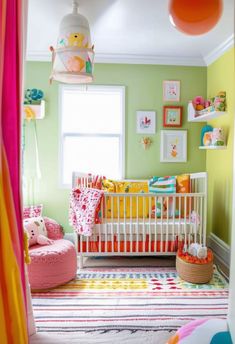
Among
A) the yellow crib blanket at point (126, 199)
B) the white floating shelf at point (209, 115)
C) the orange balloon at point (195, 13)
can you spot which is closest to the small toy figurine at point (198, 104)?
the white floating shelf at point (209, 115)

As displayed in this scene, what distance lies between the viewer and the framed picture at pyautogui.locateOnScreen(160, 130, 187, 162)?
3.57 m

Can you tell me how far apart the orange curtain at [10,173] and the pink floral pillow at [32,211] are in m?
1.88

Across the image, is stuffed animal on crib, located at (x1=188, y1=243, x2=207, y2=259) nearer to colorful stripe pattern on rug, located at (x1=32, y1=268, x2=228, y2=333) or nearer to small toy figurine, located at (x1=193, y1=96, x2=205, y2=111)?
colorful stripe pattern on rug, located at (x1=32, y1=268, x2=228, y2=333)

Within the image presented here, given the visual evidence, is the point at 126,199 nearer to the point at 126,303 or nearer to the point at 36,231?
the point at 36,231

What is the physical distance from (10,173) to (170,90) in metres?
2.62

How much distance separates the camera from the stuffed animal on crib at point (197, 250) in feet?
8.54

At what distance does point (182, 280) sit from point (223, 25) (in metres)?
2.23

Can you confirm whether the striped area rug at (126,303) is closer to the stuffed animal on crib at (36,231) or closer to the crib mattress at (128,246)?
the crib mattress at (128,246)

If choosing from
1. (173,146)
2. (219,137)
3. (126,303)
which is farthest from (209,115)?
(126,303)

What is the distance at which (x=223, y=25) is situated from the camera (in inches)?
103

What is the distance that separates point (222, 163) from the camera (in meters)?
3.13

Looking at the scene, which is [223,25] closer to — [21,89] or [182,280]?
[21,89]

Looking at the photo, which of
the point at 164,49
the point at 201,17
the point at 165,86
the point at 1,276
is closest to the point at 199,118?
the point at 165,86

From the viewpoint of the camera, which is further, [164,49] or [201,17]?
[164,49]
